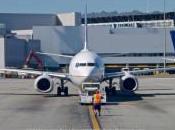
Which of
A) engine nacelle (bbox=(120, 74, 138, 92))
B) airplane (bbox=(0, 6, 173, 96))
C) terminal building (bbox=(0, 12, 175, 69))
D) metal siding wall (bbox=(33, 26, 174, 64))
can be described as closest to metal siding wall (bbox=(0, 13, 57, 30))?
terminal building (bbox=(0, 12, 175, 69))

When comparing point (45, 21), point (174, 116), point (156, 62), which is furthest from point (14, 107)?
point (45, 21)

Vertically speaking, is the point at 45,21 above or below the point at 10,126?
above

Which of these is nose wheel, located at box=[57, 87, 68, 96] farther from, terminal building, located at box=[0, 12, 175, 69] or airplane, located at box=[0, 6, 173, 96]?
terminal building, located at box=[0, 12, 175, 69]

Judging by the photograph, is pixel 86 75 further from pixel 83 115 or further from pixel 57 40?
pixel 57 40

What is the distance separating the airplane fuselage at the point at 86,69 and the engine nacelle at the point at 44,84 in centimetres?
268

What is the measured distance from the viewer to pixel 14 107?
1681 inches

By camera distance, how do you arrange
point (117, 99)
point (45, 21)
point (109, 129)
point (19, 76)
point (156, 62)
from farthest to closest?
point (45, 21) < point (156, 62) < point (19, 76) < point (117, 99) < point (109, 129)

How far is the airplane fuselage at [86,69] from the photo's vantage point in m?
47.4

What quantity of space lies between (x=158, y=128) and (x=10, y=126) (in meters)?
6.56

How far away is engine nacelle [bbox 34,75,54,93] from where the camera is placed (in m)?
52.7

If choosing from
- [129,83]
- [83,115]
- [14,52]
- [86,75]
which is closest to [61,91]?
[129,83]

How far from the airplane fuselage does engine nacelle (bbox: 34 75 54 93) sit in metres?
2.68

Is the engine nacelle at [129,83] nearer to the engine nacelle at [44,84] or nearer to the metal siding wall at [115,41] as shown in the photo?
the engine nacelle at [44,84]

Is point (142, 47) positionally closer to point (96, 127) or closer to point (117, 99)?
point (117, 99)
